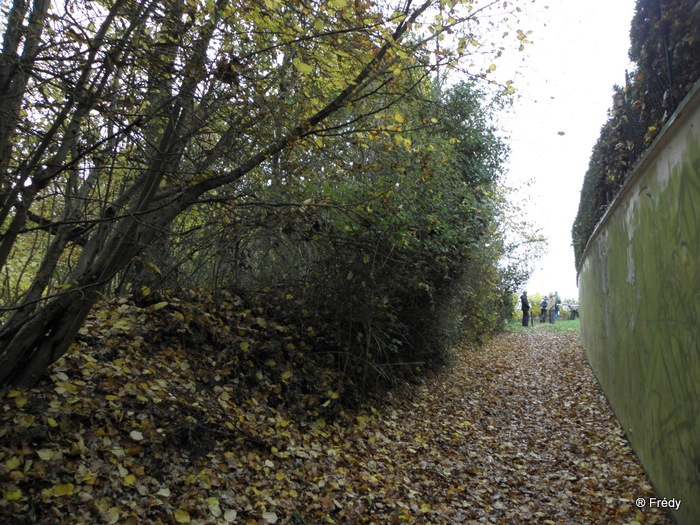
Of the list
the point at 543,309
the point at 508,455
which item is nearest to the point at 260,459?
the point at 508,455

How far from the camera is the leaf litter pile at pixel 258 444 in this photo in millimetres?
3209

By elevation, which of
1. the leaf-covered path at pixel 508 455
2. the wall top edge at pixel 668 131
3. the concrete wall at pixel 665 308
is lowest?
the leaf-covered path at pixel 508 455

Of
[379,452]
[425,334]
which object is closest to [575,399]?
[425,334]

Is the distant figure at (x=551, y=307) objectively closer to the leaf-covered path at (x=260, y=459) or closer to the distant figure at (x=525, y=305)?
the distant figure at (x=525, y=305)

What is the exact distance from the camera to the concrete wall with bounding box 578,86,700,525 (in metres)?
2.81

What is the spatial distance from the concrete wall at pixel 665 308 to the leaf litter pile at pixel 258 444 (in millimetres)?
534

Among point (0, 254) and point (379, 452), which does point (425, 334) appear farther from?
point (0, 254)

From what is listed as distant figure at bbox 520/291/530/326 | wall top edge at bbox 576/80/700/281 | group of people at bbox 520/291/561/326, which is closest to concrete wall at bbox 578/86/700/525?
wall top edge at bbox 576/80/700/281

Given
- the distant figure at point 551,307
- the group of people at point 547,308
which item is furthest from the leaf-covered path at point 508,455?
the distant figure at point 551,307

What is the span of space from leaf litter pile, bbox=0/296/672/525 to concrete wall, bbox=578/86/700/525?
21.0 inches

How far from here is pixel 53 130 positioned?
11.7 feet

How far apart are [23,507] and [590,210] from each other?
10552 millimetres

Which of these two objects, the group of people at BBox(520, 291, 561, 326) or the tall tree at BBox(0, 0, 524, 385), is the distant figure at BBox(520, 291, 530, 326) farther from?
the tall tree at BBox(0, 0, 524, 385)

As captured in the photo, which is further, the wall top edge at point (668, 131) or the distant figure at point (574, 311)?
the distant figure at point (574, 311)
